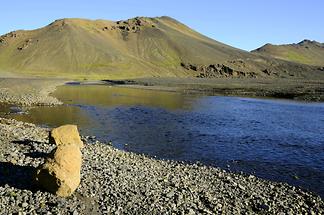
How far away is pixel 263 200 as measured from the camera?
1842 cm

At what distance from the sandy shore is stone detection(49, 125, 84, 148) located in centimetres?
79

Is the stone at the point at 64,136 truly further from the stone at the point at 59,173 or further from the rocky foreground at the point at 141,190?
the stone at the point at 59,173

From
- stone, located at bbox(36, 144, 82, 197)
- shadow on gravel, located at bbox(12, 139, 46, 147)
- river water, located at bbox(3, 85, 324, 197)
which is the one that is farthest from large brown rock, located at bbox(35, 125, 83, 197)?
river water, located at bbox(3, 85, 324, 197)

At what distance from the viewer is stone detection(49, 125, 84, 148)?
23.5 metres

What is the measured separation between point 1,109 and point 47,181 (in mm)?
33011

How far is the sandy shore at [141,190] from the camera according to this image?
15633mm

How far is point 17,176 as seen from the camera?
17578mm

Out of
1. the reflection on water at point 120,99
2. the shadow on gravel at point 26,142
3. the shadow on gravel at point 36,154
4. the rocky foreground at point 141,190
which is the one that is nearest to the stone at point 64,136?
the rocky foreground at point 141,190

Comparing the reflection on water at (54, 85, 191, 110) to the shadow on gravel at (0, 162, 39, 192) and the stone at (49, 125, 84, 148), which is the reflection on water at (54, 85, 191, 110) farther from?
the shadow on gravel at (0, 162, 39, 192)

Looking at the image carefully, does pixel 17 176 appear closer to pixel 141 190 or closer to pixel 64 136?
pixel 141 190

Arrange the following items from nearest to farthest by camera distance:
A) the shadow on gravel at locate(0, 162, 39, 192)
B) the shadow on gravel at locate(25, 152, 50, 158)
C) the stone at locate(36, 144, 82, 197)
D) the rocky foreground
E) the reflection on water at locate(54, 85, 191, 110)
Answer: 1. the rocky foreground
2. the stone at locate(36, 144, 82, 197)
3. the shadow on gravel at locate(0, 162, 39, 192)
4. the shadow on gravel at locate(25, 152, 50, 158)
5. the reflection on water at locate(54, 85, 191, 110)

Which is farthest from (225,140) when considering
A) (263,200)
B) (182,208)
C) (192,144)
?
(182,208)

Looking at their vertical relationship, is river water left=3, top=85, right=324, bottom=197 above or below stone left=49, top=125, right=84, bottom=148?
below

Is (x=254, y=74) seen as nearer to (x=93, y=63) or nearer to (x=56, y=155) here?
(x=93, y=63)
